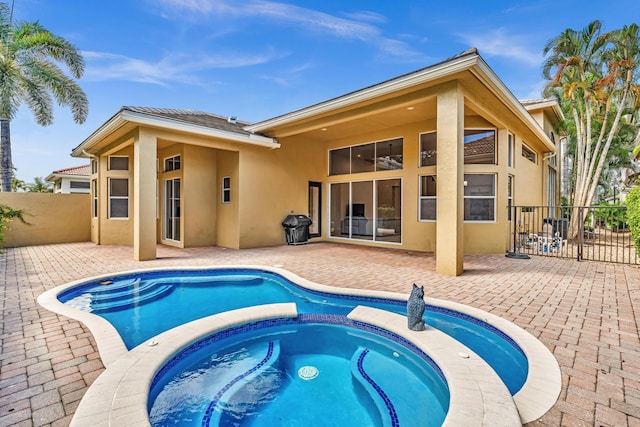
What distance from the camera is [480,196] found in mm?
9336

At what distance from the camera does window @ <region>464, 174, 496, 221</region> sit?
931 cm

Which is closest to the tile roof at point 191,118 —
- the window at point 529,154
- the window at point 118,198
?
the window at point 118,198

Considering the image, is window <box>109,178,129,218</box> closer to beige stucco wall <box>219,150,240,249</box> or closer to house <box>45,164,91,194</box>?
beige stucco wall <box>219,150,240,249</box>

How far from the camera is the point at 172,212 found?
1162 cm

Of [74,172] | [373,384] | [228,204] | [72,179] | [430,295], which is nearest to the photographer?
[373,384]

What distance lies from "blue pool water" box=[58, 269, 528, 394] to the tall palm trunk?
1275cm

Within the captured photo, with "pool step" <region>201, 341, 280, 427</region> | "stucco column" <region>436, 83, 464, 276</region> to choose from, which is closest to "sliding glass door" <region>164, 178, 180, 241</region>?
"pool step" <region>201, 341, 280, 427</region>

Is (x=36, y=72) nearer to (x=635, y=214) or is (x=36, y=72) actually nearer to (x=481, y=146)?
(x=481, y=146)

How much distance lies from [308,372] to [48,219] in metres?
14.2

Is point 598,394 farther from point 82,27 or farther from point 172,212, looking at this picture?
point 82,27

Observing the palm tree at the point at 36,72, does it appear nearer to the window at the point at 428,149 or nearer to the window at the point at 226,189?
the window at the point at 226,189

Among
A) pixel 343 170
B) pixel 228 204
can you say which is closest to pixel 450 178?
pixel 343 170

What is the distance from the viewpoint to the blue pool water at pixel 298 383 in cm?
248

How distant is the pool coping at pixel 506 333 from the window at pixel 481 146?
20.9 feet
